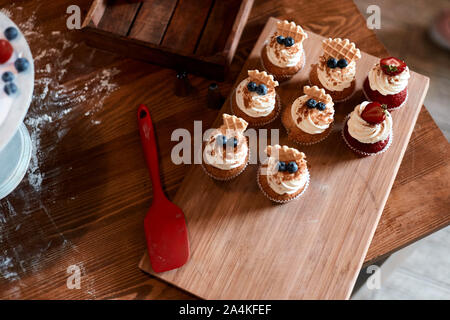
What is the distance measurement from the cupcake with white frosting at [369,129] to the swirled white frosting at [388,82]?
8 cm

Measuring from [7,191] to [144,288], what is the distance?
572 mm

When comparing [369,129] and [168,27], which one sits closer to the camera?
[369,129]

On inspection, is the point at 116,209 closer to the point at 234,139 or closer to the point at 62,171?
the point at 62,171

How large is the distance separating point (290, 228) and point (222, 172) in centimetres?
29

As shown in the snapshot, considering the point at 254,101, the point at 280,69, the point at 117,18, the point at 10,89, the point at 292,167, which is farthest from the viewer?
the point at 117,18

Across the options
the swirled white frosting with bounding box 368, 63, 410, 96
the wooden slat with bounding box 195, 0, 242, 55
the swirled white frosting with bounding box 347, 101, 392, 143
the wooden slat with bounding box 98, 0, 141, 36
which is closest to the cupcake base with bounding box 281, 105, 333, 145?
the swirled white frosting with bounding box 347, 101, 392, 143

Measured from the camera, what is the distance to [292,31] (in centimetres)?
162

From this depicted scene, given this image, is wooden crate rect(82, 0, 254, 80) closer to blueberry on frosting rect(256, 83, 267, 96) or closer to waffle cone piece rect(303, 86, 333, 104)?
blueberry on frosting rect(256, 83, 267, 96)

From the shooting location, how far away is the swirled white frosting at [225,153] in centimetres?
150

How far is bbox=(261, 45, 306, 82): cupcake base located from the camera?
1.67 m

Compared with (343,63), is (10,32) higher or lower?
higher

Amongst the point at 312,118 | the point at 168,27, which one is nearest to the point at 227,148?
the point at 312,118

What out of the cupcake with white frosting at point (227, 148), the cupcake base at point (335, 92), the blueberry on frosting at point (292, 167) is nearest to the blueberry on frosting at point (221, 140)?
the cupcake with white frosting at point (227, 148)

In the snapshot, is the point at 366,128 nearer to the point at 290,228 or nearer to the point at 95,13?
the point at 290,228
